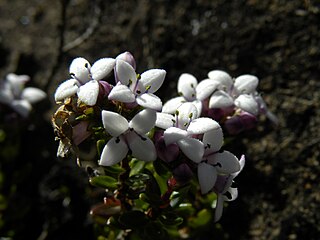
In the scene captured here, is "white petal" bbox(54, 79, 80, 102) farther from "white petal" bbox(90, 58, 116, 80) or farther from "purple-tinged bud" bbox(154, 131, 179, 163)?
"purple-tinged bud" bbox(154, 131, 179, 163)

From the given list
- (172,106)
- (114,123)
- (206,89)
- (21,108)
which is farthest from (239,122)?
(21,108)

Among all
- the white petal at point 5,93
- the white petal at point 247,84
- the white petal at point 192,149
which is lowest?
the white petal at point 5,93

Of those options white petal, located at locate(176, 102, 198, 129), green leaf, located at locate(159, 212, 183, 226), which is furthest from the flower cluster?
green leaf, located at locate(159, 212, 183, 226)

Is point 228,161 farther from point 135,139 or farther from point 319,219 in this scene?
point 319,219

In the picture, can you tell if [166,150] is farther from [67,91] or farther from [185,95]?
[185,95]

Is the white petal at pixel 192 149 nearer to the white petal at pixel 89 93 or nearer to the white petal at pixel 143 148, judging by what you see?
the white petal at pixel 143 148

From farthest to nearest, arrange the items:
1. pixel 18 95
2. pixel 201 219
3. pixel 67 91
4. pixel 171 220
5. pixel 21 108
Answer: pixel 18 95 → pixel 21 108 → pixel 201 219 → pixel 171 220 → pixel 67 91

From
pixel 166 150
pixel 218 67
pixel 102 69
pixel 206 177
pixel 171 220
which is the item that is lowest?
pixel 171 220

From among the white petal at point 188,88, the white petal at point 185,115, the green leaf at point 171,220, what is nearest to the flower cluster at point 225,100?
the white petal at point 188,88
